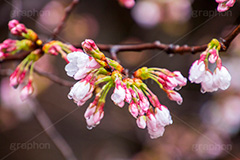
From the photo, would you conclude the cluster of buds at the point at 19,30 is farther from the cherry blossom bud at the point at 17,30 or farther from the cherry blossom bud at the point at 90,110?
the cherry blossom bud at the point at 90,110

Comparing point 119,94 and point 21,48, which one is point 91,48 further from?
point 21,48

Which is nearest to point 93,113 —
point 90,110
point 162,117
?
point 90,110

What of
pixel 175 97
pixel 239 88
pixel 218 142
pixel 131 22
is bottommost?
pixel 218 142

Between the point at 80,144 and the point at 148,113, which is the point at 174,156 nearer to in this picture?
the point at 80,144

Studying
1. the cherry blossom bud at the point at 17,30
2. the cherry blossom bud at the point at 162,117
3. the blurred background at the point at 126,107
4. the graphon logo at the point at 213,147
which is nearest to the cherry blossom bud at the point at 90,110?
the cherry blossom bud at the point at 162,117

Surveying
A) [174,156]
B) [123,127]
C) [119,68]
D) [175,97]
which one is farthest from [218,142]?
[119,68]

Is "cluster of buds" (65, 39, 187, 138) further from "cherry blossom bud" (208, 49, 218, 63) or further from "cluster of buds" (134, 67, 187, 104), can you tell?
"cherry blossom bud" (208, 49, 218, 63)
